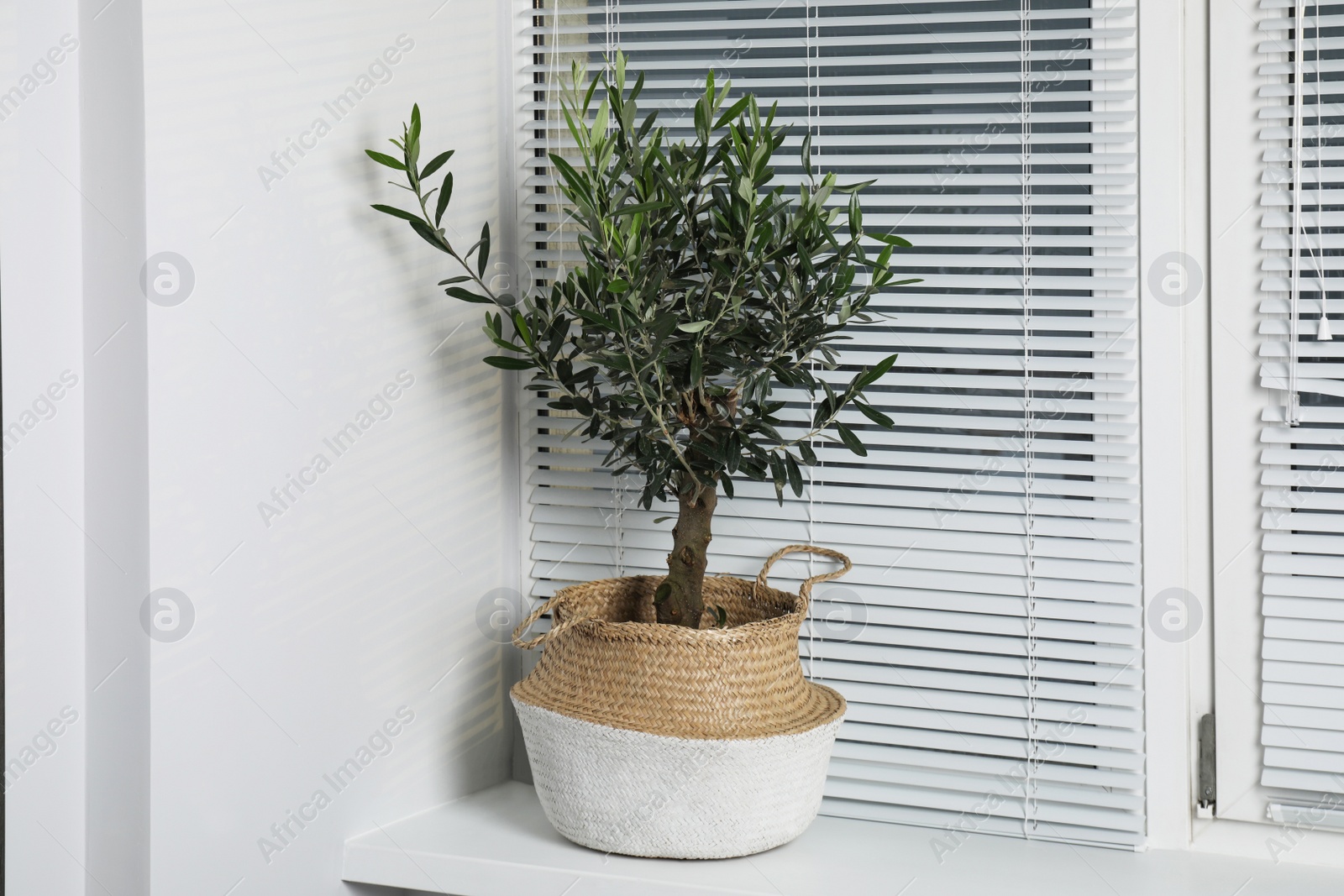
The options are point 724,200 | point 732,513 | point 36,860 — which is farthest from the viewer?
point 732,513

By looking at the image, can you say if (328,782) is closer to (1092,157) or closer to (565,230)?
(565,230)

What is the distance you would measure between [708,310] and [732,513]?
348 millimetres

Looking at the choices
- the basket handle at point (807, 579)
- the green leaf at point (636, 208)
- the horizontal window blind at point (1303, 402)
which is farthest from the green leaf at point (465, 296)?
the horizontal window blind at point (1303, 402)

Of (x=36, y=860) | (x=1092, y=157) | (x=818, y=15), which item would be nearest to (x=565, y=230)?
(x=818, y=15)

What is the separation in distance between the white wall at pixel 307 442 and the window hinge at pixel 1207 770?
2.94 feet

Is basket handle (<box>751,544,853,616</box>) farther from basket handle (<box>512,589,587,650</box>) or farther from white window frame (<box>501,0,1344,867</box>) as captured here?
white window frame (<box>501,0,1344,867</box>)

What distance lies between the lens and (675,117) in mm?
1406

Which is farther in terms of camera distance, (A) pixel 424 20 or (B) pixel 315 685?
(A) pixel 424 20

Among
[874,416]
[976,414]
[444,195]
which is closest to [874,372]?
[874,416]

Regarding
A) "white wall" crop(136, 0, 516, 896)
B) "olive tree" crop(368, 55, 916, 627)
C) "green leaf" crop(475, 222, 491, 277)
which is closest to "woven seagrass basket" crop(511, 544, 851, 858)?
"olive tree" crop(368, 55, 916, 627)

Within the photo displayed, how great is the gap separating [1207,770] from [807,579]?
1.71ft

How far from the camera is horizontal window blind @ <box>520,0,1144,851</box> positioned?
127 centimetres

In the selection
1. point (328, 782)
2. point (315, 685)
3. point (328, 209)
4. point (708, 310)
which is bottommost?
point (328, 782)

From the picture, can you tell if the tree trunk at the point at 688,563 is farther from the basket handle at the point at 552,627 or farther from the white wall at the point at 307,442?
the white wall at the point at 307,442
